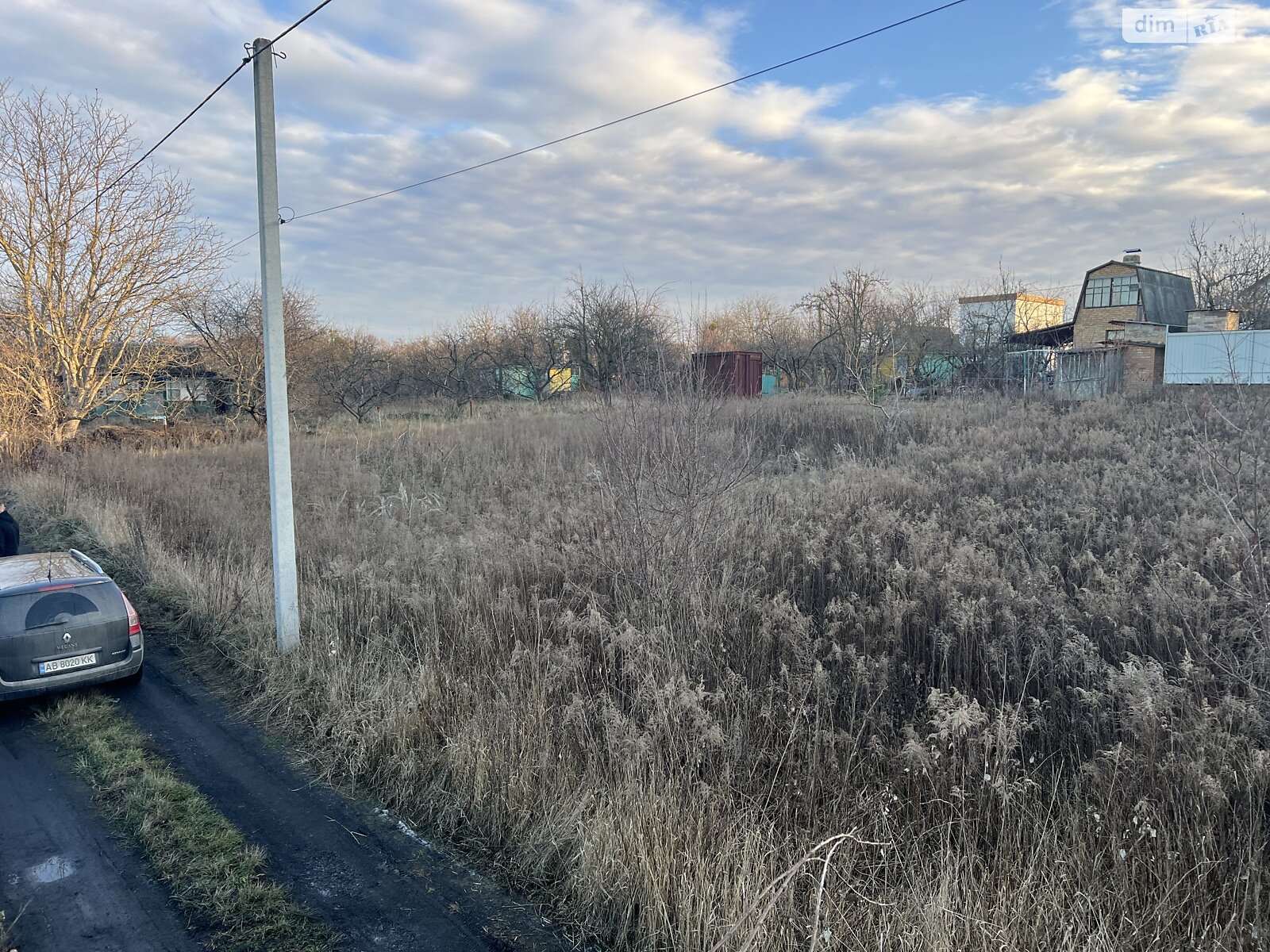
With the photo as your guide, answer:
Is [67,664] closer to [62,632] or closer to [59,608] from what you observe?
[62,632]

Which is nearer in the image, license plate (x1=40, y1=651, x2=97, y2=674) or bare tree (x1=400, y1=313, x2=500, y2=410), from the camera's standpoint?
license plate (x1=40, y1=651, x2=97, y2=674)

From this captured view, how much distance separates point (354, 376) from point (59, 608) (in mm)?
28409

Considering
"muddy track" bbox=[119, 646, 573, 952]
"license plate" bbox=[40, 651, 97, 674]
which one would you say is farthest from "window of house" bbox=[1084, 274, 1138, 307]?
"license plate" bbox=[40, 651, 97, 674]

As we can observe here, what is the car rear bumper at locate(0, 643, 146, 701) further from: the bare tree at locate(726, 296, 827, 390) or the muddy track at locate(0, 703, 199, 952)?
the bare tree at locate(726, 296, 827, 390)

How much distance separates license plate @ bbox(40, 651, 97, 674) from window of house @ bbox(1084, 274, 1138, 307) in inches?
1673

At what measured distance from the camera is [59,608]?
19.6 ft

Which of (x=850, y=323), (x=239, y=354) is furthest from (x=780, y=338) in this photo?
(x=239, y=354)

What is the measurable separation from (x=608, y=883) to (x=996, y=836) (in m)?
2.01

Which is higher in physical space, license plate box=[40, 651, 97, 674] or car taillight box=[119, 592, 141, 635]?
car taillight box=[119, 592, 141, 635]

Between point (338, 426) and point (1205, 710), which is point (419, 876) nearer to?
point (1205, 710)

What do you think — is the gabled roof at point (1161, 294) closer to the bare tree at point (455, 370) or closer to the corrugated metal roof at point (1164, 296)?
the corrugated metal roof at point (1164, 296)

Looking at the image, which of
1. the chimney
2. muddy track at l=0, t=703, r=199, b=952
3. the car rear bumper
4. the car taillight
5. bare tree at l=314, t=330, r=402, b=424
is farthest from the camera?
bare tree at l=314, t=330, r=402, b=424

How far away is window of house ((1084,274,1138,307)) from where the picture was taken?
35.5 metres

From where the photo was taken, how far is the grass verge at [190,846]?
132 inches
